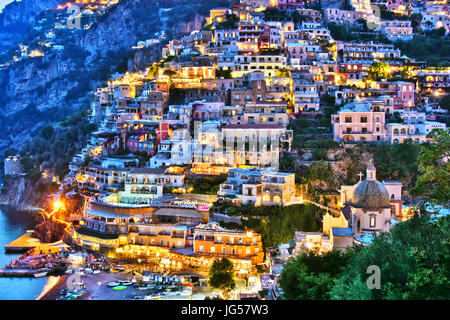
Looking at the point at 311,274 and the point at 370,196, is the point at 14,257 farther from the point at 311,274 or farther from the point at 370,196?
the point at 311,274

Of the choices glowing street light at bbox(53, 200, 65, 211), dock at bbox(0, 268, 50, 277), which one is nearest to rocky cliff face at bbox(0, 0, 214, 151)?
glowing street light at bbox(53, 200, 65, 211)

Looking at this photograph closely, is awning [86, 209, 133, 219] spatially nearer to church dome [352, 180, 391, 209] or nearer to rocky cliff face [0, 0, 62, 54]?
church dome [352, 180, 391, 209]

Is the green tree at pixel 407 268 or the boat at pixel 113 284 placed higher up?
the green tree at pixel 407 268

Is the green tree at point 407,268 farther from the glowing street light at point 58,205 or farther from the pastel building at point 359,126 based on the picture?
the glowing street light at point 58,205

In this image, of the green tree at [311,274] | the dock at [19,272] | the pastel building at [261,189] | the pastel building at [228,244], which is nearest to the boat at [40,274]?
the dock at [19,272]

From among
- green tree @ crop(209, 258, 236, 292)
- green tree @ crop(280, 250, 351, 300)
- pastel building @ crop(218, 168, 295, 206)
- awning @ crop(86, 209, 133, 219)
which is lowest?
green tree @ crop(209, 258, 236, 292)

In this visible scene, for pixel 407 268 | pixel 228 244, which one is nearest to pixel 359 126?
pixel 228 244
